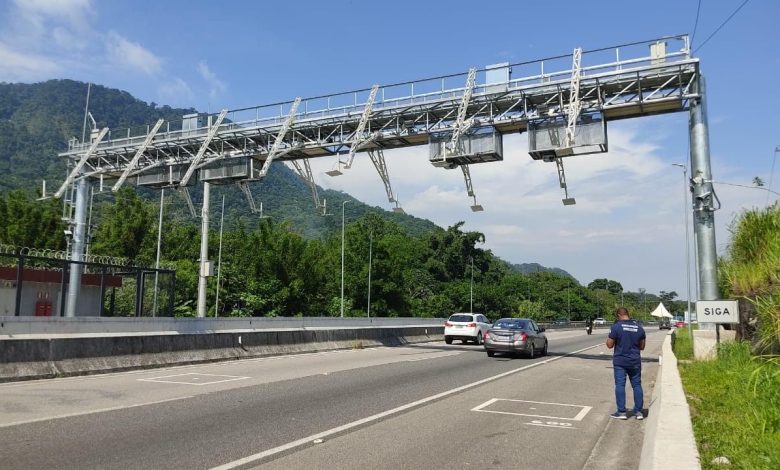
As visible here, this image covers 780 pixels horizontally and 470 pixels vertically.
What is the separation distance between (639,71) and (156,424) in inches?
678

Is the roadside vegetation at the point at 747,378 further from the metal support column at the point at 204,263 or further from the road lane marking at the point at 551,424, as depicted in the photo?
the metal support column at the point at 204,263

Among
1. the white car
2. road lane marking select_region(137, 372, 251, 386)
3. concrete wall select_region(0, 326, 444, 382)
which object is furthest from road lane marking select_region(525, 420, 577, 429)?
the white car

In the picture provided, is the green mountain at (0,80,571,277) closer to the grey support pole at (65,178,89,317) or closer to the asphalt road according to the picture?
the grey support pole at (65,178,89,317)

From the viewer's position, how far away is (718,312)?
1752cm

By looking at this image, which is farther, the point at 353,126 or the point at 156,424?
the point at 353,126

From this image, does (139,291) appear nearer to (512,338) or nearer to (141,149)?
(141,149)

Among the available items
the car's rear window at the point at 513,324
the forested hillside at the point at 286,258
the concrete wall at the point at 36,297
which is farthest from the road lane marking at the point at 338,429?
the forested hillside at the point at 286,258

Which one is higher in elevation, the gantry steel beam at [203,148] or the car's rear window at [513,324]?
the gantry steel beam at [203,148]

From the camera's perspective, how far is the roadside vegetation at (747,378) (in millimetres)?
6676

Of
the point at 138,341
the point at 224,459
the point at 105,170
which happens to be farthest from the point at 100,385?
the point at 105,170

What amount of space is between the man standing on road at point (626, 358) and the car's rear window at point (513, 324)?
43.0ft

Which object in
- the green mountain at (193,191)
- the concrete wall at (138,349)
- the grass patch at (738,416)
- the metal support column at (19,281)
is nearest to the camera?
the grass patch at (738,416)

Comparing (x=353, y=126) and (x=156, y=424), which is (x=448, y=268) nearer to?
(x=353, y=126)

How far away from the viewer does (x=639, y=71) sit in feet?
64.6
